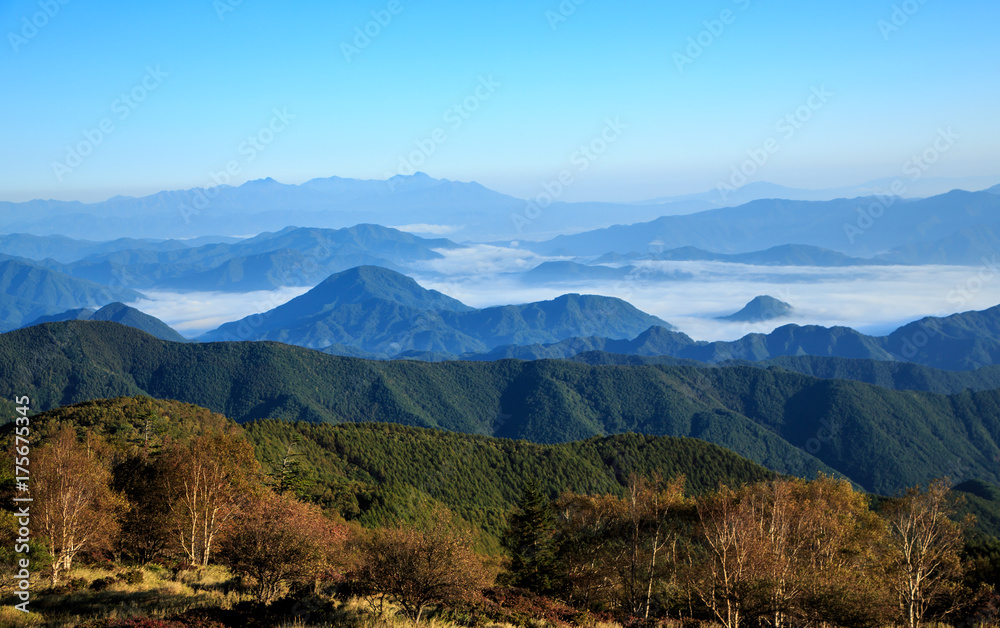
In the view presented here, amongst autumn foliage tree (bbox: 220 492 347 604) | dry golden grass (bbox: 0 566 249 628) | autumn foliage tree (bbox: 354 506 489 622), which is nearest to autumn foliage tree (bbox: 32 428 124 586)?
dry golden grass (bbox: 0 566 249 628)

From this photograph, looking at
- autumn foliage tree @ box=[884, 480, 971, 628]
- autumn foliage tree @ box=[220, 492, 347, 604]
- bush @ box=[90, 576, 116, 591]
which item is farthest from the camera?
autumn foliage tree @ box=[884, 480, 971, 628]

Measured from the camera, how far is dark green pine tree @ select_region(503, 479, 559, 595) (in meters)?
57.8

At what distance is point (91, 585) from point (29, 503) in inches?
442

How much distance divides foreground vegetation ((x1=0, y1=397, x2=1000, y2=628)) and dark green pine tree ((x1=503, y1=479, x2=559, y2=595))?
0.17 metres

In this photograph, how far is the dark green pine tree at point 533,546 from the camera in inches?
2274

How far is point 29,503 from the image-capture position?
3959cm

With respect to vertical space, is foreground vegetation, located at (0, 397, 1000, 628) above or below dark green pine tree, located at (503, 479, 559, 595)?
above

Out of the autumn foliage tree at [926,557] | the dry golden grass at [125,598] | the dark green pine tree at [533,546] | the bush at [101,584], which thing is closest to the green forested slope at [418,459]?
the dark green pine tree at [533,546]

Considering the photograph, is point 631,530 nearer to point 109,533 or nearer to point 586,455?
point 109,533

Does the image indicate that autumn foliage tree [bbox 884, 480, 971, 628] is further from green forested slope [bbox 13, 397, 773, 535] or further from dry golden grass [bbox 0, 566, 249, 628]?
green forested slope [bbox 13, 397, 773, 535]

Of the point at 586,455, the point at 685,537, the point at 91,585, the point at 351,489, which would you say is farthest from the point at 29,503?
the point at 586,455

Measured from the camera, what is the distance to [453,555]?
2588 centimetres

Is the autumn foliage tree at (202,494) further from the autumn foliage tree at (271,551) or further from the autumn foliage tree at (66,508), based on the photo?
the autumn foliage tree at (271,551)

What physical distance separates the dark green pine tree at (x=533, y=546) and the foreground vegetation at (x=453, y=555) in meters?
0.17
